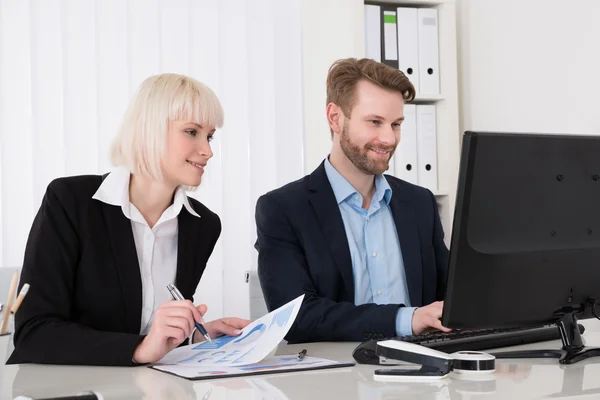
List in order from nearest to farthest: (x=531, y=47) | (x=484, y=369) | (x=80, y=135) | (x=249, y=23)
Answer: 1. (x=484, y=369)
2. (x=531, y=47)
3. (x=80, y=135)
4. (x=249, y=23)

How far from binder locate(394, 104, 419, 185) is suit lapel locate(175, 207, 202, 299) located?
1.57 m

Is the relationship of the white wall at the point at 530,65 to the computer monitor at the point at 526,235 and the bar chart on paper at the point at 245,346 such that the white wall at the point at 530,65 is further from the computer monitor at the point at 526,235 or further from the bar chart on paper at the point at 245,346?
the bar chart on paper at the point at 245,346

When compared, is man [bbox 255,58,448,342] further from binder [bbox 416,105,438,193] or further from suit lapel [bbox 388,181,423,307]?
binder [bbox 416,105,438,193]

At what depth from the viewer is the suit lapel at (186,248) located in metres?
1.86

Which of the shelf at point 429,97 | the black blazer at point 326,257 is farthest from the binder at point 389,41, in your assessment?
the black blazer at point 326,257

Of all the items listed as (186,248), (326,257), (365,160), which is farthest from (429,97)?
(186,248)

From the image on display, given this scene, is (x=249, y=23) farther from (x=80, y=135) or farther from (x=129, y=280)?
(x=129, y=280)

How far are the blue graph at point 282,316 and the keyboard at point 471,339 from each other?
14 centimetres

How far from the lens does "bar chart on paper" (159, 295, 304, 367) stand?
139cm

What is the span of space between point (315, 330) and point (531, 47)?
1764 mm

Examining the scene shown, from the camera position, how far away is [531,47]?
3.05 m

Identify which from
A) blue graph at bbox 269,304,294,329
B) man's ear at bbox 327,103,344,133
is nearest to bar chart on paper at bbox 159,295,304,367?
blue graph at bbox 269,304,294,329

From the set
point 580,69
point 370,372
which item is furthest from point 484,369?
point 580,69

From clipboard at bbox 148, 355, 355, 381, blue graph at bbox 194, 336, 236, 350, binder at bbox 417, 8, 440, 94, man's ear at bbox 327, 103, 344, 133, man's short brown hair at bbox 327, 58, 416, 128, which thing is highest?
binder at bbox 417, 8, 440, 94
